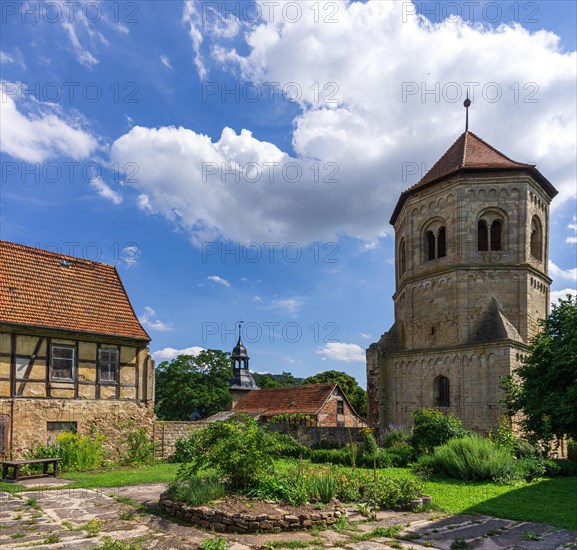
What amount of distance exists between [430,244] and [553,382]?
1102 cm

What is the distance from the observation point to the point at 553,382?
60.2 ft

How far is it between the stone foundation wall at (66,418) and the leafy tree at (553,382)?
14054 mm

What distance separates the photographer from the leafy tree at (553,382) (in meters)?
17.4

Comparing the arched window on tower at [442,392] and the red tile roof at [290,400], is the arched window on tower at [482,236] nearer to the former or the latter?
the arched window on tower at [442,392]

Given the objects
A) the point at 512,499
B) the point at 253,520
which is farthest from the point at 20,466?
the point at 512,499

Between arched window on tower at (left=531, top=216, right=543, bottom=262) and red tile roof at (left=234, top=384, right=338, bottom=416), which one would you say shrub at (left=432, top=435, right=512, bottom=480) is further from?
red tile roof at (left=234, top=384, right=338, bottom=416)

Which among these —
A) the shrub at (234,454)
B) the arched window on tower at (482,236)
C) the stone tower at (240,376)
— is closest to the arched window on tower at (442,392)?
the arched window on tower at (482,236)

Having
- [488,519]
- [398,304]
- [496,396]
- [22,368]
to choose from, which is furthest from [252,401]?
[488,519]

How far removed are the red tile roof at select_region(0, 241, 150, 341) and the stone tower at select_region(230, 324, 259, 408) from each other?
95.4ft

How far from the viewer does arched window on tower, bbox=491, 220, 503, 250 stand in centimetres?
2617

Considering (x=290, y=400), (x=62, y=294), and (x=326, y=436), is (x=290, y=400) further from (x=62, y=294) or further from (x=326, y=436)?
(x=62, y=294)

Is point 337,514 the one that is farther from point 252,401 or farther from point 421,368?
point 252,401

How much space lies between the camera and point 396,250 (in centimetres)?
3141

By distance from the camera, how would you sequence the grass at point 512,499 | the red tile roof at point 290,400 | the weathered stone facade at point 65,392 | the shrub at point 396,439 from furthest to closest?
the red tile roof at point 290,400 < the shrub at point 396,439 < the weathered stone facade at point 65,392 < the grass at point 512,499
